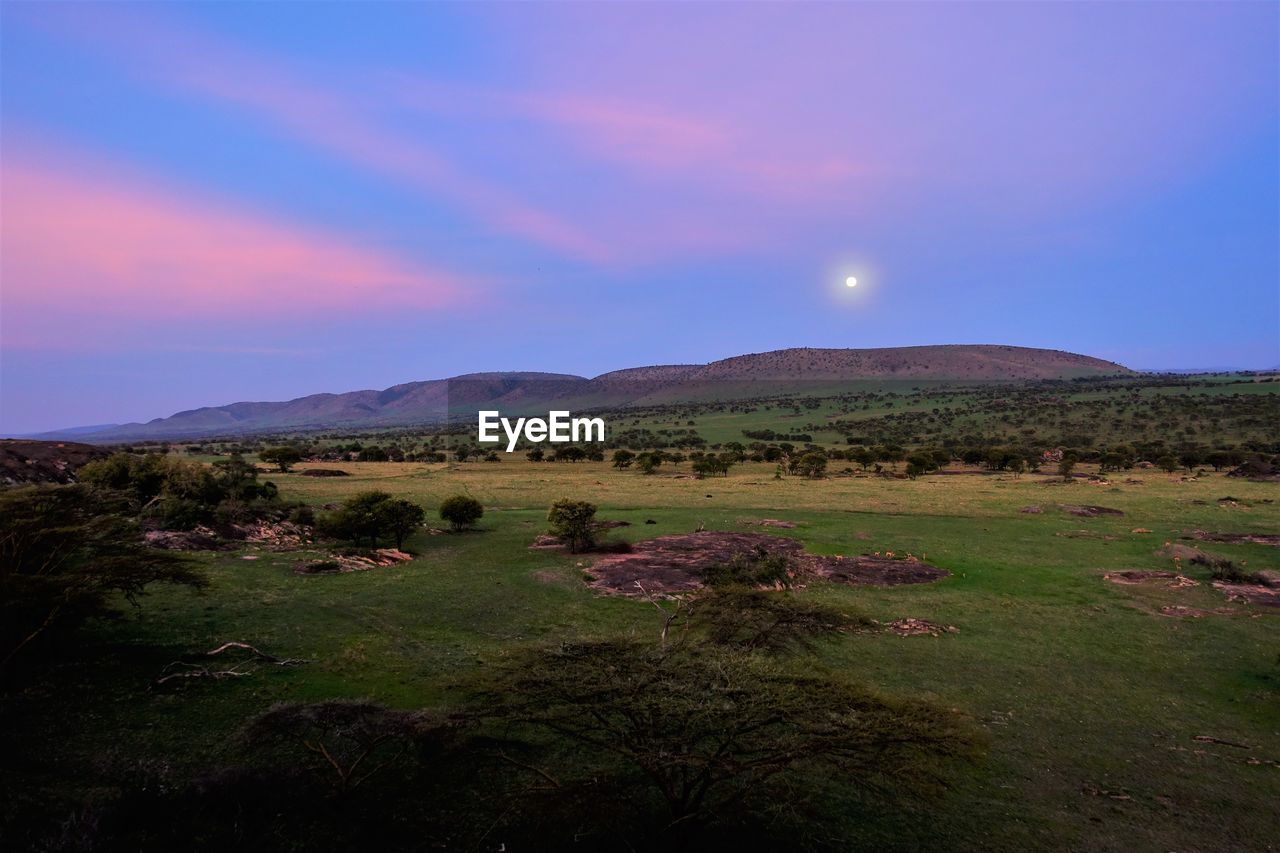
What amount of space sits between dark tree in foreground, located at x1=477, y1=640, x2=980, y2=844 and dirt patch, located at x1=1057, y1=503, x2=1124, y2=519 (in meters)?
38.2

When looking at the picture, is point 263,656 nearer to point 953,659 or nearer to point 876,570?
point 953,659

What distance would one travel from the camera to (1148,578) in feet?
89.4

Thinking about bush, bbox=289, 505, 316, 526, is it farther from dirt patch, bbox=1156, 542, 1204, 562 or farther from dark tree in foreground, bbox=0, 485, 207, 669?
dirt patch, bbox=1156, 542, 1204, 562

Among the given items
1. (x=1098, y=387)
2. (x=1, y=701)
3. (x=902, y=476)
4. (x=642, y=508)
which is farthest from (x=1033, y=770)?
(x=1098, y=387)

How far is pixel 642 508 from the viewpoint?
1844 inches

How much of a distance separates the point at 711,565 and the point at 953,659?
1117 cm

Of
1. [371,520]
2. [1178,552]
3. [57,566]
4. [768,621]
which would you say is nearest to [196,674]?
[57,566]

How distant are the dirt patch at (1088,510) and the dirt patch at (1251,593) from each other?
15.9 meters

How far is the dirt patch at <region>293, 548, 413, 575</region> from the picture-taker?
86.0 ft

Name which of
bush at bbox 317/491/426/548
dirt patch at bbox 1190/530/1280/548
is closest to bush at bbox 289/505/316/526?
bush at bbox 317/491/426/548

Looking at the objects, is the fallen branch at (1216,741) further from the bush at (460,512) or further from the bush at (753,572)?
the bush at (460,512)

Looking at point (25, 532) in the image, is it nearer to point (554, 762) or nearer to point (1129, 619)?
point (554, 762)

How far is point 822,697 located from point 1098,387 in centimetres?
16807

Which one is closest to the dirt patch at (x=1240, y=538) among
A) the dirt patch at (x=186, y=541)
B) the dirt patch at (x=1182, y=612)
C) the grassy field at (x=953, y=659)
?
the grassy field at (x=953, y=659)
